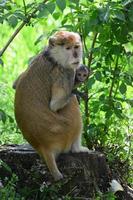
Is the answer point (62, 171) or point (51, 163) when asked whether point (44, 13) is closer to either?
point (51, 163)

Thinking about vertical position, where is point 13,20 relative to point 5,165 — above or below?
above

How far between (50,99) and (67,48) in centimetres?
48

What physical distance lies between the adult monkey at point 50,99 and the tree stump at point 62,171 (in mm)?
205

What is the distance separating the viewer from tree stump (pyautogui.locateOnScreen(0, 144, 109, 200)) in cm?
634

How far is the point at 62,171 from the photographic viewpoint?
250 inches

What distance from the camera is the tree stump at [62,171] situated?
634cm

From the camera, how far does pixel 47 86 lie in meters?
6.21

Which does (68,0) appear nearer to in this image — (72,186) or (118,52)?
(118,52)

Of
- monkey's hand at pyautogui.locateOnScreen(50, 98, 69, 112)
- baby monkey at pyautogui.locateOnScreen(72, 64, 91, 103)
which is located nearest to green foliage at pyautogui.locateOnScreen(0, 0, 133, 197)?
baby monkey at pyautogui.locateOnScreen(72, 64, 91, 103)

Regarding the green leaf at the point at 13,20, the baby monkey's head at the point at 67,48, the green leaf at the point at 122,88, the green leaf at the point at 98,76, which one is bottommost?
the green leaf at the point at 122,88

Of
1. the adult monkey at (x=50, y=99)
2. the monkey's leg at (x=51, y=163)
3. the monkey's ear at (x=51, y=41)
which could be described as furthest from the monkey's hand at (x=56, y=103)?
the monkey's ear at (x=51, y=41)

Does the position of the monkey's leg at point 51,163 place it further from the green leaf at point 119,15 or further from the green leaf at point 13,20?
the green leaf at point 119,15

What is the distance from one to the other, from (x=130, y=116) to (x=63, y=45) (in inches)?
74.3

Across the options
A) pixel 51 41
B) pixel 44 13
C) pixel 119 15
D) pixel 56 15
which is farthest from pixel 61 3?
pixel 56 15
